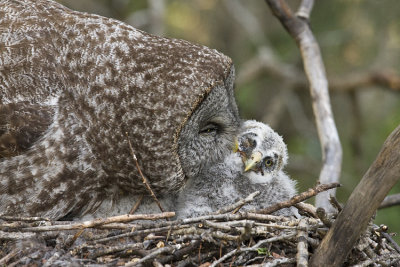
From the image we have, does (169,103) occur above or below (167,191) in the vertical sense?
above

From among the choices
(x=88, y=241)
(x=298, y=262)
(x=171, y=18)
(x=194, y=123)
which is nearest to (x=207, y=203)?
(x=194, y=123)

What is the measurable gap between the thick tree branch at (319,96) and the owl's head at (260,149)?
13.1 inches

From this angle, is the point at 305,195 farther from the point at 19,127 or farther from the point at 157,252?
the point at 19,127

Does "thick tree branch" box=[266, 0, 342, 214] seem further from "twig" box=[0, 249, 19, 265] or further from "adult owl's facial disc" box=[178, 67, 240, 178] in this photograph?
"twig" box=[0, 249, 19, 265]

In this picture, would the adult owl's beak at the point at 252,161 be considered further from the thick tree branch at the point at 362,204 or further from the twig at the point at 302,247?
the thick tree branch at the point at 362,204

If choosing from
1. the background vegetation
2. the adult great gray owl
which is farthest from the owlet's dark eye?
the background vegetation

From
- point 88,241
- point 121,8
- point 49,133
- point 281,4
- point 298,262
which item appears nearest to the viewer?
point 298,262

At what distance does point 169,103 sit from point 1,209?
1161mm

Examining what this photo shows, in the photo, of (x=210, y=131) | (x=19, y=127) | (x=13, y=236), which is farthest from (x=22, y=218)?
(x=210, y=131)

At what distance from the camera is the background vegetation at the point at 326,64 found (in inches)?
252

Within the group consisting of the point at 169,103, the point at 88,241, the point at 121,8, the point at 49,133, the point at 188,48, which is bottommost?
the point at 88,241

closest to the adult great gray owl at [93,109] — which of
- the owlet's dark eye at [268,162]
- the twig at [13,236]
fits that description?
the twig at [13,236]

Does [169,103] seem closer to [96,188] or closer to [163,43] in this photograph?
[163,43]

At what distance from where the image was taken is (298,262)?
2787 millimetres
